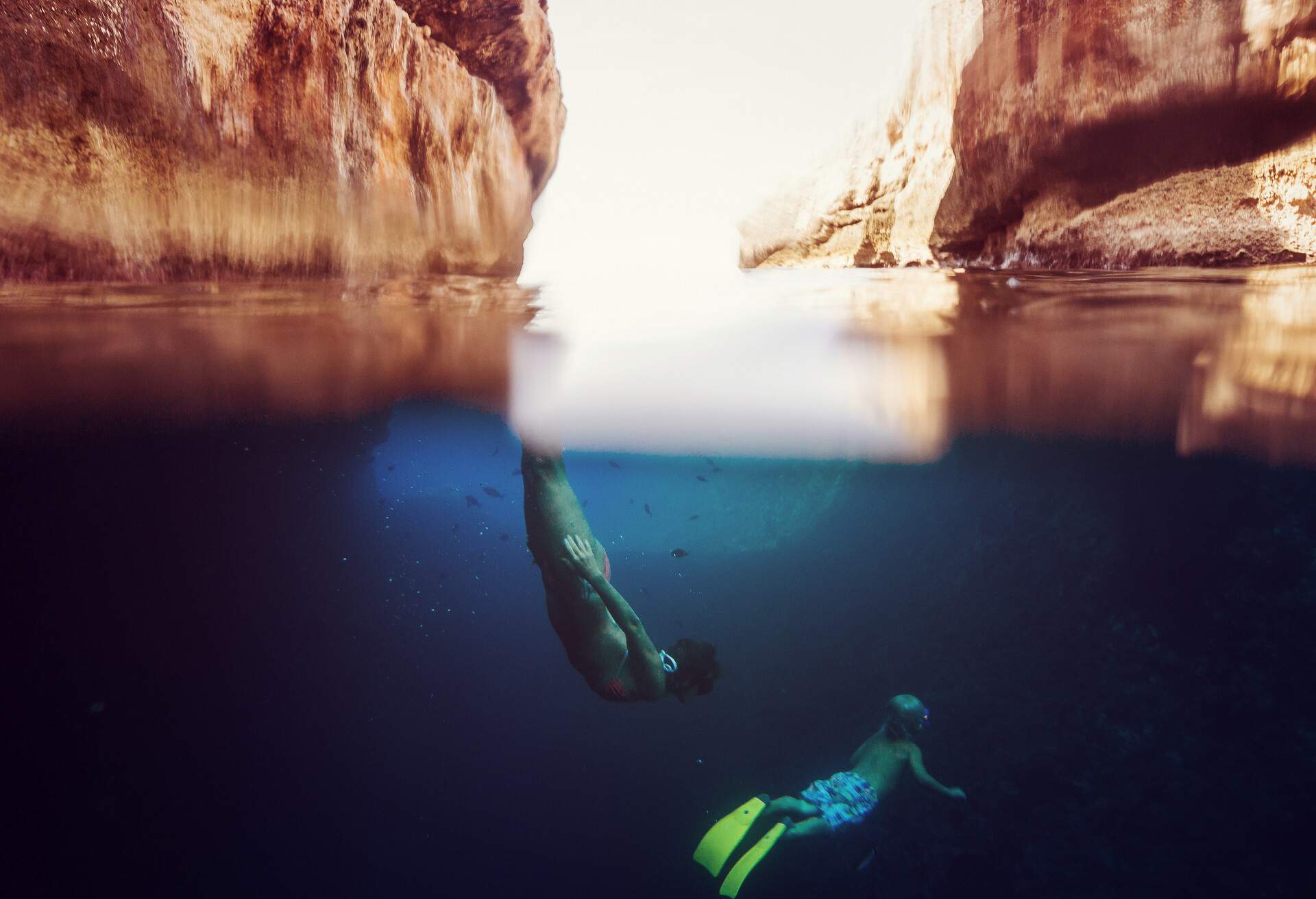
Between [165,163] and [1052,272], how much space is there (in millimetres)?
6447

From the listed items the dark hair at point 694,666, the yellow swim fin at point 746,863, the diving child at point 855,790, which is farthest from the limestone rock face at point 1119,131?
the yellow swim fin at point 746,863

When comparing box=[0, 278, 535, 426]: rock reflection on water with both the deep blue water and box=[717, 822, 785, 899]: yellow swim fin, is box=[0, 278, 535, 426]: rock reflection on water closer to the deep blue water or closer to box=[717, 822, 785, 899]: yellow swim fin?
the deep blue water

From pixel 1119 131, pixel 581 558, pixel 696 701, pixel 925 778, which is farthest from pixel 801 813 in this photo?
pixel 696 701

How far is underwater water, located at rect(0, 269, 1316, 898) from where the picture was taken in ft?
17.7

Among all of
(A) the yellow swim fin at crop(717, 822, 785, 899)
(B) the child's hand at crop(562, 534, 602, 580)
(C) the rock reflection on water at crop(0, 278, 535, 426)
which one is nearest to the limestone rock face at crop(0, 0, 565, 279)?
(C) the rock reflection on water at crop(0, 278, 535, 426)

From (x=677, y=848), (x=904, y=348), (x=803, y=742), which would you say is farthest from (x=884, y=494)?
(x=904, y=348)

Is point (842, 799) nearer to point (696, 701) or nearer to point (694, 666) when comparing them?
point (694, 666)

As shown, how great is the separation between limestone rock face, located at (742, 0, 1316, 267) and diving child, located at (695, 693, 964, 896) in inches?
236

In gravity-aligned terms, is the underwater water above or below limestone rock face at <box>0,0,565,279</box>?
below

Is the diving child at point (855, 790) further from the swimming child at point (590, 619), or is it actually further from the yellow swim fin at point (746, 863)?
the swimming child at point (590, 619)

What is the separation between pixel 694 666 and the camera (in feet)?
23.1

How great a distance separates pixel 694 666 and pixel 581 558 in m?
1.92

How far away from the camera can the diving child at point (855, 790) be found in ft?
23.8

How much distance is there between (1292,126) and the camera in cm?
381
